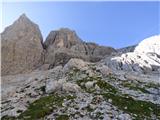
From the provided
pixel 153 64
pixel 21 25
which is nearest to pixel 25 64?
pixel 21 25

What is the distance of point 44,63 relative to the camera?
108 metres

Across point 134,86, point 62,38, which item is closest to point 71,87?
point 134,86

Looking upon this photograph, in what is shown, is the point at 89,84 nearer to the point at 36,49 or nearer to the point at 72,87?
the point at 72,87

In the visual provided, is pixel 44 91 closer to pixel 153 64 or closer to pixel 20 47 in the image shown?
pixel 153 64

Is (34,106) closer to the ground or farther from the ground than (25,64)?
closer to the ground

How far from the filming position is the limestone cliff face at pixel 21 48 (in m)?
103

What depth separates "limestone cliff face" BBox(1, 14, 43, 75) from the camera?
102875 mm

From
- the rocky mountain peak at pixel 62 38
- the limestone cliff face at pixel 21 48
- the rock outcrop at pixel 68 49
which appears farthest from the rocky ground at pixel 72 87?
the rocky mountain peak at pixel 62 38

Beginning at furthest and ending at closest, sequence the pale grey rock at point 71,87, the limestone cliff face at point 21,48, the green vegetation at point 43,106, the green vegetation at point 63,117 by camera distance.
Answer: the limestone cliff face at point 21,48, the pale grey rock at point 71,87, the green vegetation at point 43,106, the green vegetation at point 63,117

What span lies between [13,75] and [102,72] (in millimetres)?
39298

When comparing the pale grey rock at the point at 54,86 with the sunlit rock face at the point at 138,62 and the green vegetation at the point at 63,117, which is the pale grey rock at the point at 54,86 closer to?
the green vegetation at the point at 63,117

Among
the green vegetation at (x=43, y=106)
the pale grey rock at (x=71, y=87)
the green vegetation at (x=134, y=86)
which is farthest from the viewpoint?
the green vegetation at (x=134, y=86)

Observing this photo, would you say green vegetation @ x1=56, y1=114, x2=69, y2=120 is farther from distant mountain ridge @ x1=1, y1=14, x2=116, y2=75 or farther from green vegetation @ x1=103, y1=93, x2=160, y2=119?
distant mountain ridge @ x1=1, y1=14, x2=116, y2=75

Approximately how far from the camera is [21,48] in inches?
4183
